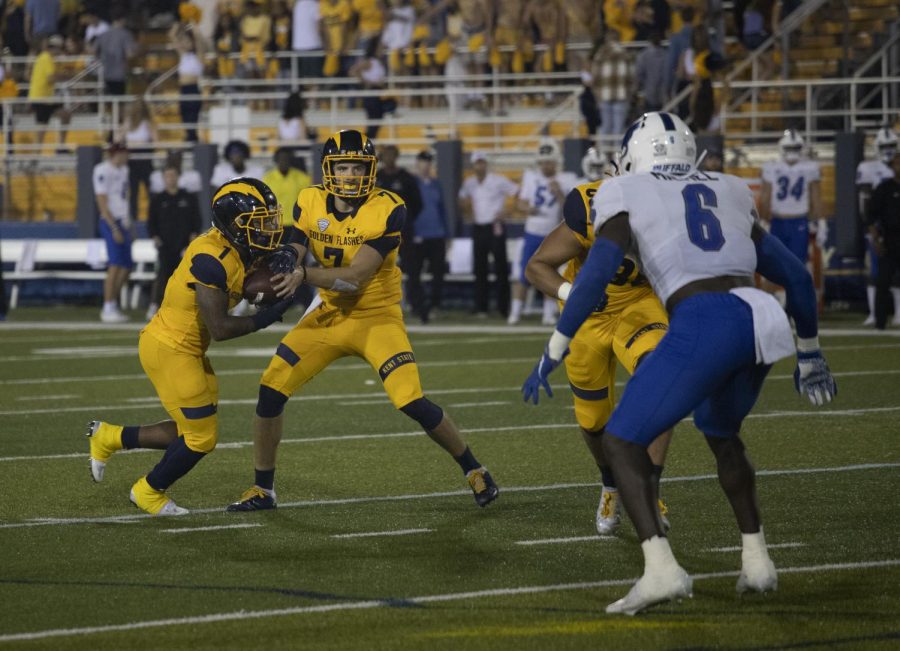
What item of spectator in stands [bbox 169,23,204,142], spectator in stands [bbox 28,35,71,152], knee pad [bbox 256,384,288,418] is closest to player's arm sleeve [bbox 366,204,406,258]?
knee pad [bbox 256,384,288,418]

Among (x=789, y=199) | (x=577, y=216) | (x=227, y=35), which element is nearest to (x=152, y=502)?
(x=577, y=216)

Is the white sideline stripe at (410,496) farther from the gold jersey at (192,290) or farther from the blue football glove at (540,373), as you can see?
the blue football glove at (540,373)

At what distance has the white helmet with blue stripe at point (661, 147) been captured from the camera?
5.59 meters

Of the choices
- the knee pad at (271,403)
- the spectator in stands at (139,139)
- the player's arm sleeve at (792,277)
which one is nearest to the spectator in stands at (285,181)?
the spectator in stands at (139,139)

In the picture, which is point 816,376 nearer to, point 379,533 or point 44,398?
point 379,533

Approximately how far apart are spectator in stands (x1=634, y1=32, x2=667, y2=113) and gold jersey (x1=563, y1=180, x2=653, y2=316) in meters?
11.9

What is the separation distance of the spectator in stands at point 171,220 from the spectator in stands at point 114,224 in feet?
1.10

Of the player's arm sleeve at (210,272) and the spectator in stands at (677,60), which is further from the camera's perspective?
the spectator in stands at (677,60)

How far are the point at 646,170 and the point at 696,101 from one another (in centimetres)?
1251

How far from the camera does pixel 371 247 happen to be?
7.48 metres

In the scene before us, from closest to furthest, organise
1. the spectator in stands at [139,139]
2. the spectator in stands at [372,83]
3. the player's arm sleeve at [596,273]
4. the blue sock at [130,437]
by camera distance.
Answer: the player's arm sleeve at [596,273] → the blue sock at [130,437] → the spectator in stands at [372,83] → the spectator in stands at [139,139]

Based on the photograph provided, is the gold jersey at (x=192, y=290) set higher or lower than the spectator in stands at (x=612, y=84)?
lower

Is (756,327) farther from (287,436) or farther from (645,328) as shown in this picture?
(287,436)

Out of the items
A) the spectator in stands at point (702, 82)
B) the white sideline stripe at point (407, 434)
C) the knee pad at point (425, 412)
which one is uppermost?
the spectator in stands at point (702, 82)
